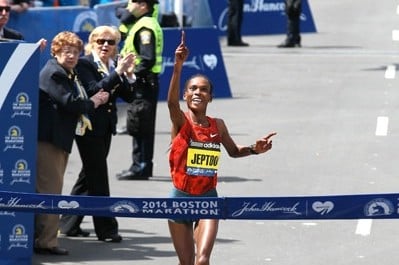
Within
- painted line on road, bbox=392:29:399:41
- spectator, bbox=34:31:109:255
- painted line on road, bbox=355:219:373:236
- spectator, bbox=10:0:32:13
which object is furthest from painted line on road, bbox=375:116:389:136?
painted line on road, bbox=392:29:399:41

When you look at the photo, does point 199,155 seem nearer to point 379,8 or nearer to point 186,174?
point 186,174

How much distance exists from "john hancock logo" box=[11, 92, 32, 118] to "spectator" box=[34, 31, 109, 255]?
0.65 meters

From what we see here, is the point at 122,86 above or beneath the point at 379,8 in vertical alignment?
above

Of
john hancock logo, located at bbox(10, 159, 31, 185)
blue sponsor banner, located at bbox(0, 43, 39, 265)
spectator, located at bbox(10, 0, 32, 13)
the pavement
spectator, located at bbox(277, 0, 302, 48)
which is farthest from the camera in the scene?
spectator, located at bbox(277, 0, 302, 48)

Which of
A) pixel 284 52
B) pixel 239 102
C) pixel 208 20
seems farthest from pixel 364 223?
pixel 284 52

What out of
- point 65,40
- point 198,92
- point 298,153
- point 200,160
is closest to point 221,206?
point 200,160

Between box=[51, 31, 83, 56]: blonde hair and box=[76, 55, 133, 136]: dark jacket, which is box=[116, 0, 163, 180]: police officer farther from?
box=[51, 31, 83, 56]: blonde hair

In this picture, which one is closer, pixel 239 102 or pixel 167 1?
pixel 239 102

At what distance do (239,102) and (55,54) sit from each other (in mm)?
9934

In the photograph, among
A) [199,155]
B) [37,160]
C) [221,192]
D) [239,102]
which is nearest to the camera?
[199,155]

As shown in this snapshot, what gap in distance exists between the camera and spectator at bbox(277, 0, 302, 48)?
90.9 feet

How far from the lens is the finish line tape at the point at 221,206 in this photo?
27.8 feet

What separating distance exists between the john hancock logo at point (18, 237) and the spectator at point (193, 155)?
202 centimetres

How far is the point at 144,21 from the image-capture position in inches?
591
